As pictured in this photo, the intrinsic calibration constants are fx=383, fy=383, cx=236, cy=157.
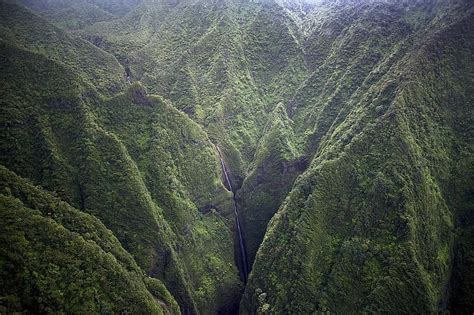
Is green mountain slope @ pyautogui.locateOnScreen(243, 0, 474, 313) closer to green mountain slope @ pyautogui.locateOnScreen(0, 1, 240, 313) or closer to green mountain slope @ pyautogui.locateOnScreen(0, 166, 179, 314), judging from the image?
green mountain slope @ pyautogui.locateOnScreen(0, 1, 240, 313)

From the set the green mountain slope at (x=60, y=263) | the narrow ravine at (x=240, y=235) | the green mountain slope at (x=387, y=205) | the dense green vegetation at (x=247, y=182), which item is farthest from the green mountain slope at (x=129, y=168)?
the green mountain slope at (x=387, y=205)

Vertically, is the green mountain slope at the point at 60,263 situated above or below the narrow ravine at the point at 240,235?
below

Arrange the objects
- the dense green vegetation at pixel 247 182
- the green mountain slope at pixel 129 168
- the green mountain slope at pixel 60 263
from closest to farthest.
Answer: the green mountain slope at pixel 60 263
the dense green vegetation at pixel 247 182
the green mountain slope at pixel 129 168

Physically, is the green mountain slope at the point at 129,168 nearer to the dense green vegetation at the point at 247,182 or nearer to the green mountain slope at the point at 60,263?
the dense green vegetation at the point at 247,182

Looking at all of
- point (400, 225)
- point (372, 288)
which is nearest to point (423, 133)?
point (400, 225)

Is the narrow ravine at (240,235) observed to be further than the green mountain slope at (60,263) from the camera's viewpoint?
Yes

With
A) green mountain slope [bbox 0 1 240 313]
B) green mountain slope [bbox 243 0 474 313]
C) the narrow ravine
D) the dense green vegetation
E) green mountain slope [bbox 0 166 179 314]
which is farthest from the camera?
the narrow ravine

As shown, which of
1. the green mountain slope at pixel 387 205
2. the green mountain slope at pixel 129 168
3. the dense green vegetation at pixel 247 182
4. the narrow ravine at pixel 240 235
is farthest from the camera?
the narrow ravine at pixel 240 235

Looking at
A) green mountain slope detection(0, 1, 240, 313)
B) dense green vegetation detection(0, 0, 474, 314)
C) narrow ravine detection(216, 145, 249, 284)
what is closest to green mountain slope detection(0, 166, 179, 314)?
dense green vegetation detection(0, 0, 474, 314)

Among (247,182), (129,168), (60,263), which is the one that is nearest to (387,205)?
(247,182)
